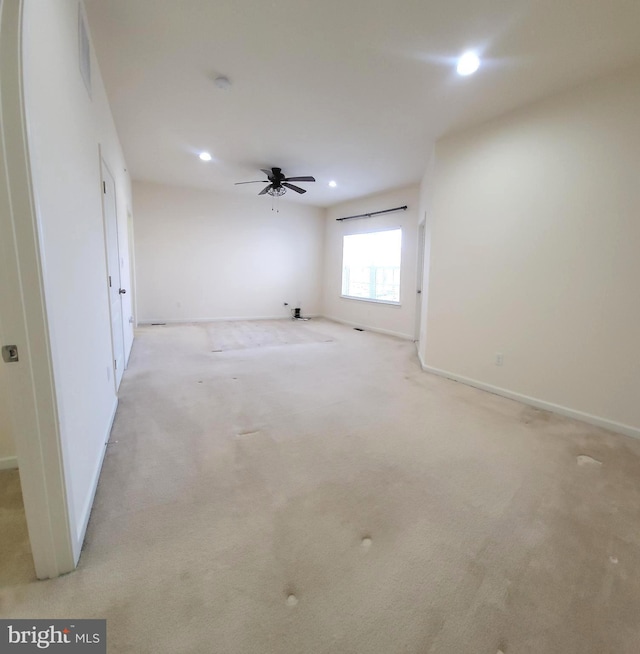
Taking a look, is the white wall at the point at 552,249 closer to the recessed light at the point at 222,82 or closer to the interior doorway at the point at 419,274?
the interior doorway at the point at 419,274

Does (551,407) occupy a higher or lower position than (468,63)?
lower

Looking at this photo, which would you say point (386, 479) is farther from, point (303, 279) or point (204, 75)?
point (303, 279)

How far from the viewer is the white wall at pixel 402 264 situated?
5938 mm

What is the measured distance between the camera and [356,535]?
1518 millimetres

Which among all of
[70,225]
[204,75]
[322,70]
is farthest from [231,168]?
[70,225]

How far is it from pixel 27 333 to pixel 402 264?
5777mm

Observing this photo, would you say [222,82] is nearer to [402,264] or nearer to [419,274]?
[419,274]

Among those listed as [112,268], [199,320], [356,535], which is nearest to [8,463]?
[112,268]

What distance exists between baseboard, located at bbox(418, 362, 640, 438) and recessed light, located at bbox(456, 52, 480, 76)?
2.80 metres

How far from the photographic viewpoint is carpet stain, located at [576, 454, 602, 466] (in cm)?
215

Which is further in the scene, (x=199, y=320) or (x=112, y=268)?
(x=199, y=320)

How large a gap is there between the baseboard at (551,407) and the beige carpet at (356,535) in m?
0.12

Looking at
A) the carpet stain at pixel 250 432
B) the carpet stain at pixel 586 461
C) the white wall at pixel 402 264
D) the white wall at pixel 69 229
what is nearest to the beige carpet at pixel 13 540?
the white wall at pixel 69 229

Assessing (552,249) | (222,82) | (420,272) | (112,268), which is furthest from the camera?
(420,272)
